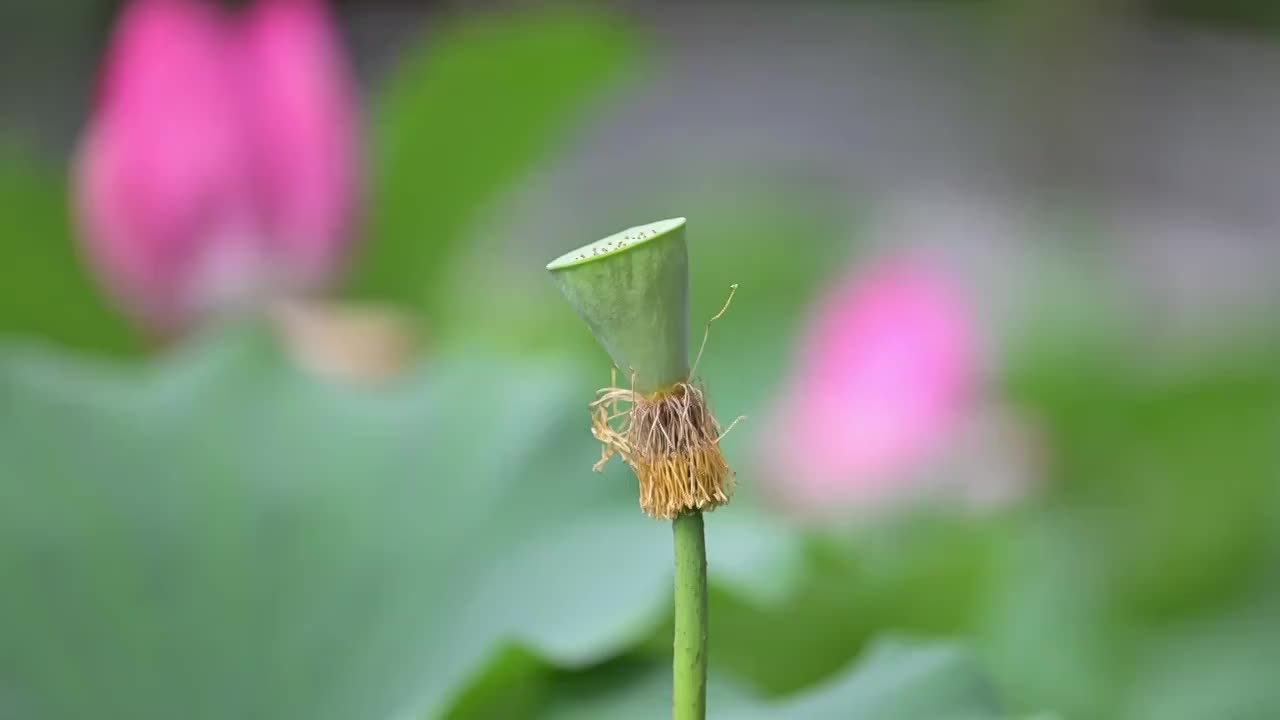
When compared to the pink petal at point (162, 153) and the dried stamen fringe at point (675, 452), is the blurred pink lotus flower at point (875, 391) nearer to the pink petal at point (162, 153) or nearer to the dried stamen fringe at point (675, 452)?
the pink petal at point (162, 153)

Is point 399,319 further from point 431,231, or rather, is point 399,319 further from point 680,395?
point 680,395

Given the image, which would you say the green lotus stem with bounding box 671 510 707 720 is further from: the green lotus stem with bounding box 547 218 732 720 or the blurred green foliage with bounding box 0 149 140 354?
the blurred green foliage with bounding box 0 149 140 354

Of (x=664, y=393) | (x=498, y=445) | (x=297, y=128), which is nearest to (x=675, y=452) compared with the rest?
(x=664, y=393)

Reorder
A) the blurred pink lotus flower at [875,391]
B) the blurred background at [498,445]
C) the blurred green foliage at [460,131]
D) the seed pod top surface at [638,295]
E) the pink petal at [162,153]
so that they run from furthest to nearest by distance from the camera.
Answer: the blurred green foliage at [460,131] → the blurred pink lotus flower at [875,391] → the pink petal at [162,153] → the blurred background at [498,445] → the seed pod top surface at [638,295]

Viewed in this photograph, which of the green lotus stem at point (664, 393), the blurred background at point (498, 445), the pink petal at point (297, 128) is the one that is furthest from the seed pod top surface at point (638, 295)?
the pink petal at point (297, 128)

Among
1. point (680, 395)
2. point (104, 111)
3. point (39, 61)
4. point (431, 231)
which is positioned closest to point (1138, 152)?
point (39, 61)

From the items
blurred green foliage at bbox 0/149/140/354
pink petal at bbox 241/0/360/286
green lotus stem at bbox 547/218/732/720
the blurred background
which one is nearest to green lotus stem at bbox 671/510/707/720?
green lotus stem at bbox 547/218/732/720

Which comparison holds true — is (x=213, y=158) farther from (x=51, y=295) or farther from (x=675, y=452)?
(x=675, y=452)
